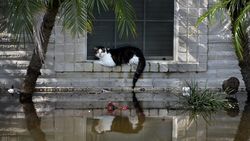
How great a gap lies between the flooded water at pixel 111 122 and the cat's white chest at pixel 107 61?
4.05ft

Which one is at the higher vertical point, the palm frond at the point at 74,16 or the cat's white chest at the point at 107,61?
the palm frond at the point at 74,16

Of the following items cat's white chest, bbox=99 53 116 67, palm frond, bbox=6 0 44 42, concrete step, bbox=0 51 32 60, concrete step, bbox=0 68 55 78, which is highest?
palm frond, bbox=6 0 44 42

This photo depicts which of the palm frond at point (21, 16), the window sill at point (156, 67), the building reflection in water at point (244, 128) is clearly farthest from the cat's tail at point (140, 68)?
the palm frond at point (21, 16)

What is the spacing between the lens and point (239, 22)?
891 centimetres

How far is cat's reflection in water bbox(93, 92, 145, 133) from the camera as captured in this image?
322 inches

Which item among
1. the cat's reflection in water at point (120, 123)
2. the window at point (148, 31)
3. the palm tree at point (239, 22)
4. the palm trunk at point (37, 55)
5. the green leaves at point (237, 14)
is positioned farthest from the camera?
the window at point (148, 31)

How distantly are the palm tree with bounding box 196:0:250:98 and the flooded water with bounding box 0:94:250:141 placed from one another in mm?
770

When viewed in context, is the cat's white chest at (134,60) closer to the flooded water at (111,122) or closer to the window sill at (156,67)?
the window sill at (156,67)

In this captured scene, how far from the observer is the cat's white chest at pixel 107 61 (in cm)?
1157

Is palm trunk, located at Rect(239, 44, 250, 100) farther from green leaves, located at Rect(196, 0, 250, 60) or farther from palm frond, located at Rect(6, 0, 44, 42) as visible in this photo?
palm frond, located at Rect(6, 0, 44, 42)

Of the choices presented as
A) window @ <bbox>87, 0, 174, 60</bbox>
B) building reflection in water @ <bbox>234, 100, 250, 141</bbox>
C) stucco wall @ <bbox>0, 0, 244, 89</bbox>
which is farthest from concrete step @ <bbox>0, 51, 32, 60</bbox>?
building reflection in water @ <bbox>234, 100, 250, 141</bbox>

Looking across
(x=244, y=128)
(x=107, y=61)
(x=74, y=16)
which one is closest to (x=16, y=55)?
(x=107, y=61)

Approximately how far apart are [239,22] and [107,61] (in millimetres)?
3562

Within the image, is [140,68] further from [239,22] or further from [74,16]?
[74,16]
